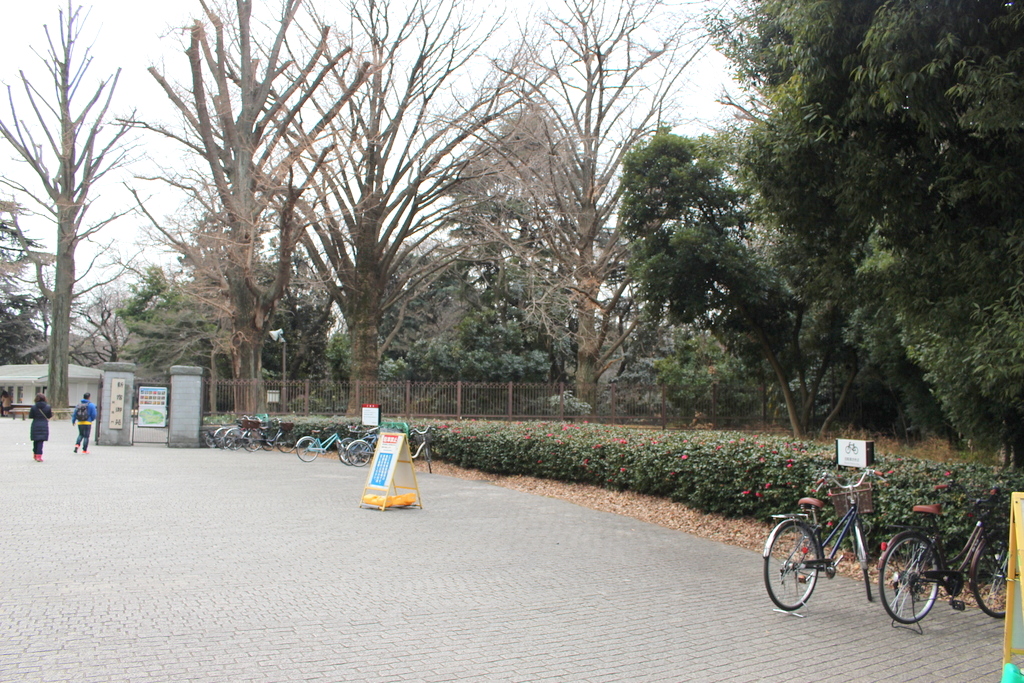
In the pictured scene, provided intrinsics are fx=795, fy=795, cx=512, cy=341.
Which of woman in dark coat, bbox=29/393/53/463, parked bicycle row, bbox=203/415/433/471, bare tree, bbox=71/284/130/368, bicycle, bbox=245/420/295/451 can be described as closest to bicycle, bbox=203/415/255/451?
parked bicycle row, bbox=203/415/433/471

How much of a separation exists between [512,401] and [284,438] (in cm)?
717

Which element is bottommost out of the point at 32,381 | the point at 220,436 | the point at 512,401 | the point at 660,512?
the point at 660,512

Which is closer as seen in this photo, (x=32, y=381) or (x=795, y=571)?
(x=795, y=571)

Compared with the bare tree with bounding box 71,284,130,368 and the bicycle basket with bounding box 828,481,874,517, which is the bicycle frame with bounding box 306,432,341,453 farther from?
the bare tree with bounding box 71,284,130,368

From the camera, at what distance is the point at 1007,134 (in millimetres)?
6883

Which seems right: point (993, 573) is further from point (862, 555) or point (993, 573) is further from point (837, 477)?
point (837, 477)

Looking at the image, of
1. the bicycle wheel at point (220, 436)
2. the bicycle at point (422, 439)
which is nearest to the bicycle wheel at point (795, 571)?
the bicycle at point (422, 439)

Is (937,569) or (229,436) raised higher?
(229,436)

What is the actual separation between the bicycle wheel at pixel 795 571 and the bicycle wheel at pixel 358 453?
12.9m

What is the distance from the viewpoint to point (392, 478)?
11.8 meters

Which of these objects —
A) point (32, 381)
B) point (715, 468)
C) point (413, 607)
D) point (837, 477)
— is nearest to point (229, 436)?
point (715, 468)

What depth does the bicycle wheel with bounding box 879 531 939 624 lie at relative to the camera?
618cm

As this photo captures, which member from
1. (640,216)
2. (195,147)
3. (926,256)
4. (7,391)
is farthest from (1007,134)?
(7,391)

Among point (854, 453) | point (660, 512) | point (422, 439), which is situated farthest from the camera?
point (422, 439)
